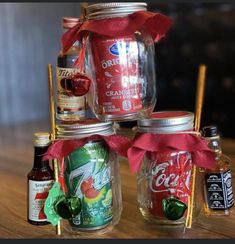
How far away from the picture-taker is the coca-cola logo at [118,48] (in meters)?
0.79

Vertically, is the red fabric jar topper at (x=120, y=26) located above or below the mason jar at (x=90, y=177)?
above

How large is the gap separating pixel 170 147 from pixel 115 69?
16 cm

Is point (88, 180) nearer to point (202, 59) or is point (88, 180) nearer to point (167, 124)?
point (167, 124)

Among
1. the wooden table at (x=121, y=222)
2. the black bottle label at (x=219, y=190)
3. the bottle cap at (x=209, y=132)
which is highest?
the bottle cap at (x=209, y=132)

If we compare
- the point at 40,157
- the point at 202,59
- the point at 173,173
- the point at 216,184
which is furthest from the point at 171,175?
the point at 202,59

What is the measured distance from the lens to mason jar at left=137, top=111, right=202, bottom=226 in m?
0.78

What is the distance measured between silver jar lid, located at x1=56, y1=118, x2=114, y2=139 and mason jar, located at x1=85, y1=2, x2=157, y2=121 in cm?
2

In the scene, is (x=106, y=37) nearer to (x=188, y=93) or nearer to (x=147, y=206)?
(x=147, y=206)

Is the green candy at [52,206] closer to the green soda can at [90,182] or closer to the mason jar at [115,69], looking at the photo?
the green soda can at [90,182]

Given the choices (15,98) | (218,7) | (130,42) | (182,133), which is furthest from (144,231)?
(15,98)

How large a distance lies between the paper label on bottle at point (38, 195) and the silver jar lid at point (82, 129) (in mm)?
84

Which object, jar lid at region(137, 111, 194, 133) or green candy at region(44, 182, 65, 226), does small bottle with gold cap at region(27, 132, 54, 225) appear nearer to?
green candy at region(44, 182, 65, 226)

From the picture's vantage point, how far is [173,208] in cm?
77

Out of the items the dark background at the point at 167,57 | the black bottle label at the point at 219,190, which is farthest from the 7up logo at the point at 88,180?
the dark background at the point at 167,57
